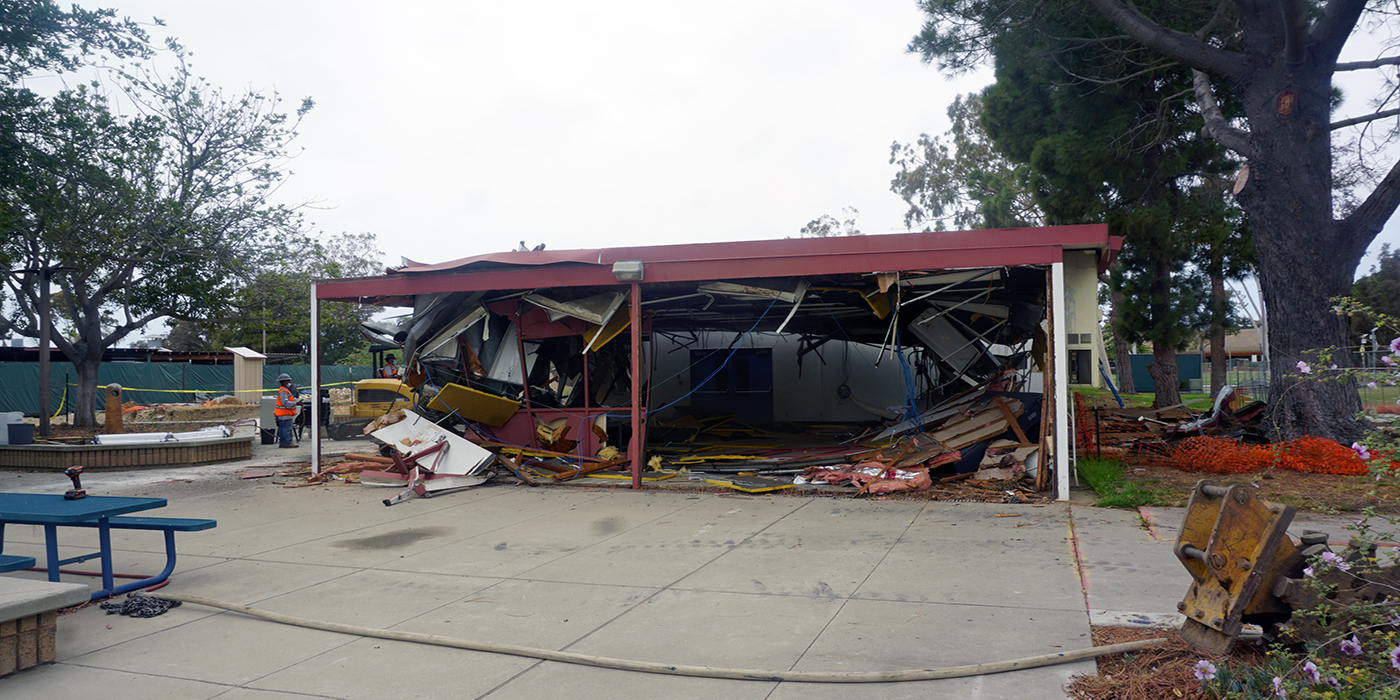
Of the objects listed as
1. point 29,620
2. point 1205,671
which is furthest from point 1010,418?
point 29,620

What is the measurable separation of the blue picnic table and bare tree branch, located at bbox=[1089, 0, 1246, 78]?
1246 cm

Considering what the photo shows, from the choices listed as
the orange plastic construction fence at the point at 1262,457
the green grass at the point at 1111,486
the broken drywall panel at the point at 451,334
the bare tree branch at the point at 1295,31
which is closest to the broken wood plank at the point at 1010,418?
the green grass at the point at 1111,486

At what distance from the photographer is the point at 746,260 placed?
9719 mm

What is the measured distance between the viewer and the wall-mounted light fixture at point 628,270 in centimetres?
991

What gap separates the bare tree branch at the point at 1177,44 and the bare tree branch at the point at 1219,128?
2.16 feet

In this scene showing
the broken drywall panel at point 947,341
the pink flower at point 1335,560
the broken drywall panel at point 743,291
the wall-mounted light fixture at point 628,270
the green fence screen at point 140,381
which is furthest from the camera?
the green fence screen at point 140,381

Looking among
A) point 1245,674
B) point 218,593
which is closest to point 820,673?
point 1245,674

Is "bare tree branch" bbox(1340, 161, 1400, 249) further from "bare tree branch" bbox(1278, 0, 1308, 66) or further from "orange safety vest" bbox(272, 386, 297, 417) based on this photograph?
"orange safety vest" bbox(272, 386, 297, 417)

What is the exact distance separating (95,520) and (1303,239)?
1330 centimetres

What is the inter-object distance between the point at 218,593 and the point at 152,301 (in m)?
18.2

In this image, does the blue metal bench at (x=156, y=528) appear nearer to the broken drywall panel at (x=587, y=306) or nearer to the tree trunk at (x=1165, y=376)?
the broken drywall panel at (x=587, y=306)

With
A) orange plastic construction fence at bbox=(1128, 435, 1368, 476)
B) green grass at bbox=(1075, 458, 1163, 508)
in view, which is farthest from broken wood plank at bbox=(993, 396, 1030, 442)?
orange plastic construction fence at bbox=(1128, 435, 1368, 476)

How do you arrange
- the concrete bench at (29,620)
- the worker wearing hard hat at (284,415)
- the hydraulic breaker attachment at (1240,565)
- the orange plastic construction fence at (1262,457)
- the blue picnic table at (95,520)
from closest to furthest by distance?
the hydraulic breaker attachment at (1240,565) → the concrete bench at (29,620) → the blue picnic table at (95,520) → the orange plastic construction fence at (1262,457) → the worker wearing hard hat at (284,415)

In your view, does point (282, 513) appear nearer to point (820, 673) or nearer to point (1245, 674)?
point (820, 673)
